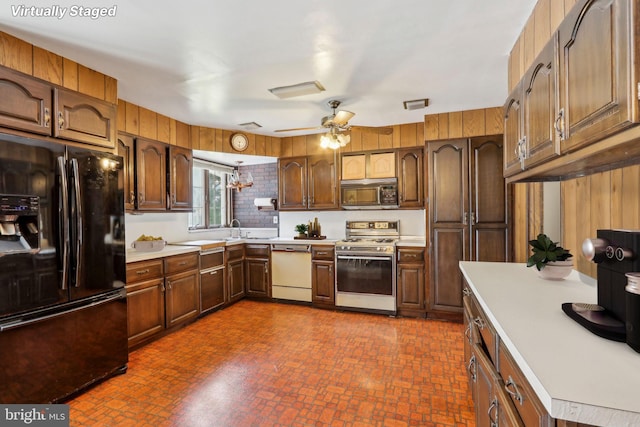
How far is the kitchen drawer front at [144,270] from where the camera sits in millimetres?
2789

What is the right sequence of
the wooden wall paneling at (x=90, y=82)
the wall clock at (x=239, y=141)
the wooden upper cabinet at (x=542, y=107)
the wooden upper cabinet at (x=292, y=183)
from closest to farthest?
the wooden upper cabinet at (x=542, y=107)
the wooden wall paneling at (x=90, y=82)
the wall clock at (x=239, y=141)
the wooden upper cabinet at (x=292, y=183)

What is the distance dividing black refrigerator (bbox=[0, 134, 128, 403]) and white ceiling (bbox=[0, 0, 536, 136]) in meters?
0.74

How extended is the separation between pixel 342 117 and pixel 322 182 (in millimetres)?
1669

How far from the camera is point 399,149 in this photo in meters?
4.04

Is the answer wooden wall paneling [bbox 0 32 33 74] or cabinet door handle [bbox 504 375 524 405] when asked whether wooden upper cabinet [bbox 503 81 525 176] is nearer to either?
cabinet door handle [bbox 504 375 524 405]

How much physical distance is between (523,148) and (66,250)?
9.65ft

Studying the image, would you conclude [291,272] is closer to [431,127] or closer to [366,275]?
[366,275]

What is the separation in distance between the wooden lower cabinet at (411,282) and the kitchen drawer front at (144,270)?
271cm

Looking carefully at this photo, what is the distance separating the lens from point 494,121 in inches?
134

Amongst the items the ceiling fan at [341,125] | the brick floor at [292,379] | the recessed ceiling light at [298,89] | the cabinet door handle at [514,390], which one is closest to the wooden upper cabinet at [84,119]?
the recessed ceiling light at [298,89]

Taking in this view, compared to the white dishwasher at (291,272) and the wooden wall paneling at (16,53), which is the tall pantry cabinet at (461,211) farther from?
the wooden wall paneling at (16,53)

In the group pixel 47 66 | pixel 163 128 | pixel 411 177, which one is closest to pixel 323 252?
pixel 411 177

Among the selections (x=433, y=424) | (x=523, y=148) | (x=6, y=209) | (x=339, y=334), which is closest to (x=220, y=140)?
(x=6, y=209)

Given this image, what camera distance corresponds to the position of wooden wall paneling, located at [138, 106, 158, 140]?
3311 millimetres
